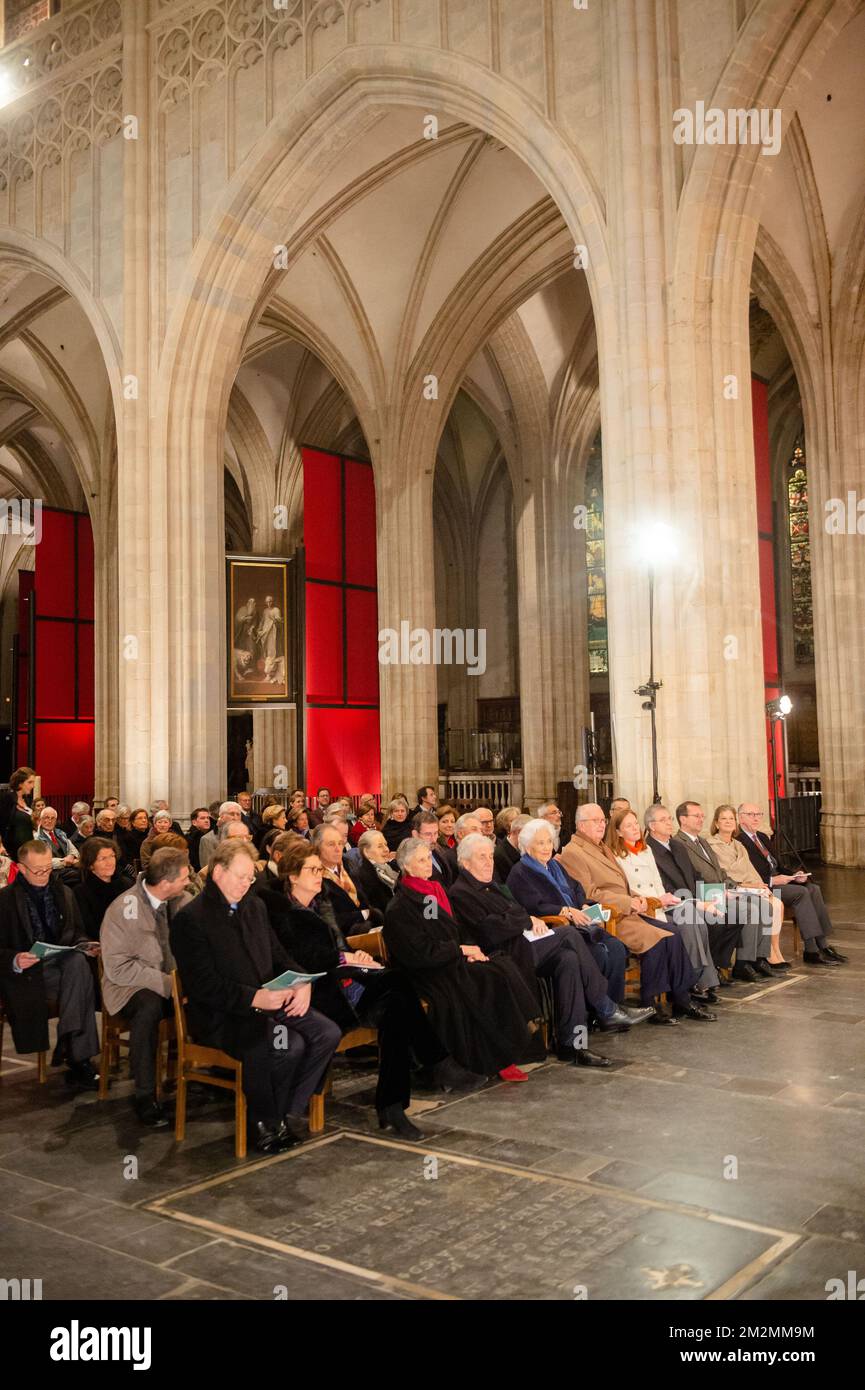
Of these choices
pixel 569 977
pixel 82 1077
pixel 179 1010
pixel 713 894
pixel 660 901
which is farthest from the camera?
pixel 713 894

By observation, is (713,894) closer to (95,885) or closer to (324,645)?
(95,885)

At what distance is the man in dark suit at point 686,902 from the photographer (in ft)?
21.9

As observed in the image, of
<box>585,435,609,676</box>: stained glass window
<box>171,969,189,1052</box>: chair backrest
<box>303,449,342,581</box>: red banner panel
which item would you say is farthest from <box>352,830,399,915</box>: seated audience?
<box>585,435,609,676</box>: stained glass window

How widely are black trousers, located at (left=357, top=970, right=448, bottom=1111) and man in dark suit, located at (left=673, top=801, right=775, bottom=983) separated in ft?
9.19

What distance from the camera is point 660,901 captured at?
6641mm

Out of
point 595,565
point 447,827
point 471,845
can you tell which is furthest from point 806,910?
point 595,565

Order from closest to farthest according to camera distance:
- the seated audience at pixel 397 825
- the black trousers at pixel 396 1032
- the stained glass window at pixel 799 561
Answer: the black trousers at pixel 396 1032 < the seated audience at pixel 397 825 < the stained glass window at pixel 799 561

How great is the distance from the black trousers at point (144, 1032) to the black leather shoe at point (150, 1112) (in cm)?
2

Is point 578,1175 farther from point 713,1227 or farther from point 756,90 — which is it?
point 756,90

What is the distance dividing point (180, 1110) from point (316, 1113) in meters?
0.54

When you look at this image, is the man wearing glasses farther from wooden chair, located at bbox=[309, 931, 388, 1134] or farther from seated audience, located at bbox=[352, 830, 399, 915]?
seated audience, located at bbox=[352, 830, 399, 915]

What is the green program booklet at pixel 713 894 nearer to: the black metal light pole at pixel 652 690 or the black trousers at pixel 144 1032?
the black metal light pole at pixel 652 690

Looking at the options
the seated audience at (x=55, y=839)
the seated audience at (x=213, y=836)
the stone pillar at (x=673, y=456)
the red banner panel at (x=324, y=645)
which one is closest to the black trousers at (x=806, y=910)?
the stone pillar at (x=673, y=456)

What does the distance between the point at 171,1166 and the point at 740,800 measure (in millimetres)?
6127
